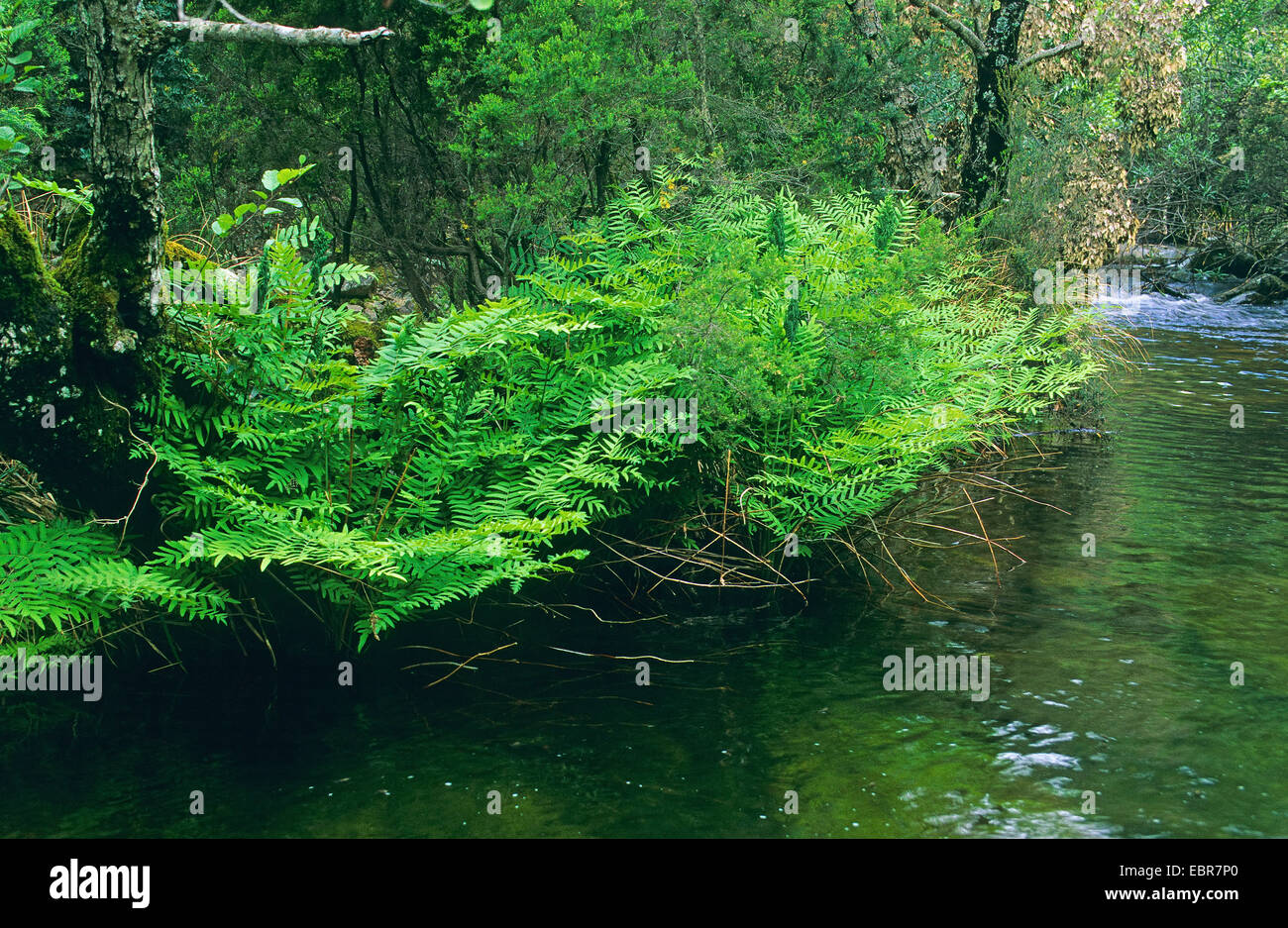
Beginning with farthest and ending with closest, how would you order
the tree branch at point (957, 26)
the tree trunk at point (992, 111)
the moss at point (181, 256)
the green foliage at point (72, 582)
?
1. the tree branch at point (957, 26)
2. the tree trunk at point (992, 111)
3. the moss at point (181, 256)
4. the green foliage at point (72, 582)

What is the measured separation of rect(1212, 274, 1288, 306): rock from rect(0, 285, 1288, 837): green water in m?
20.2

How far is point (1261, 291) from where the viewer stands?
87.3ft

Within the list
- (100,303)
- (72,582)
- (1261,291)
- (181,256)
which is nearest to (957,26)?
(181,256)

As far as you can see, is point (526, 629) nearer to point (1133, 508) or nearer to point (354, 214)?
point (1133, 508)

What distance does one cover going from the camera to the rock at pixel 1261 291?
26.4 meters

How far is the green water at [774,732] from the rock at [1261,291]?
66.3 ft

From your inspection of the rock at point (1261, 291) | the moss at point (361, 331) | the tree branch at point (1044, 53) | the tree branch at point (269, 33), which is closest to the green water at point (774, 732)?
the tree branch at point (269, 33)

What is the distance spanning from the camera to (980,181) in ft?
50.1

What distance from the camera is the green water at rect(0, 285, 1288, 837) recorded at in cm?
536

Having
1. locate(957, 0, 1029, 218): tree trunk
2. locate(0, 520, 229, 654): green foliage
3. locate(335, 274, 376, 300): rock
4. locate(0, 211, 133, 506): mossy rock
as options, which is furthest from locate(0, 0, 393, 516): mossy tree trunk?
locate(957, 0, 1029, 218): tree trunk

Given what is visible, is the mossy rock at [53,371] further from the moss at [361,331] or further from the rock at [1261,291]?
the rock at [1261,291]

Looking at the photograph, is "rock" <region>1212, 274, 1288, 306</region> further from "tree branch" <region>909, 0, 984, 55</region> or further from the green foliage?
the green foliage

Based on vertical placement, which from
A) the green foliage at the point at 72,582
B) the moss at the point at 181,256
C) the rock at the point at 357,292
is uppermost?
the rock at the point at 357,292
